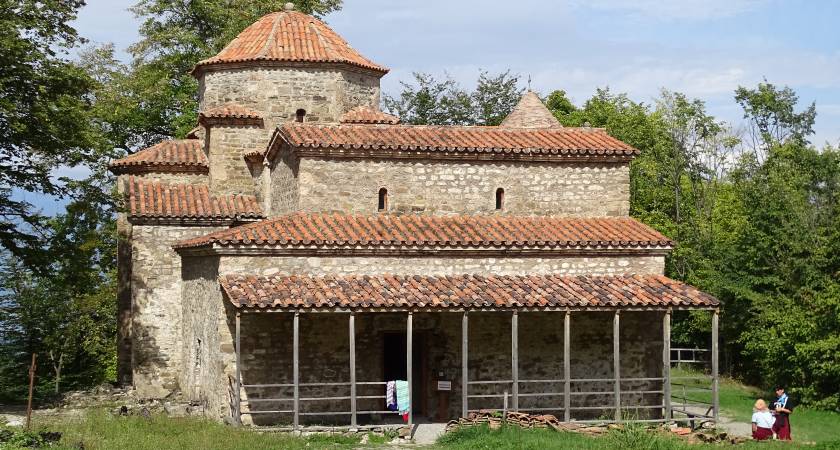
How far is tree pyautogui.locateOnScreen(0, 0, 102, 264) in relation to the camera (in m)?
21.4

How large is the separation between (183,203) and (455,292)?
321 inches

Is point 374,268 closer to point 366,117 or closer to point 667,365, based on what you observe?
point 366,117

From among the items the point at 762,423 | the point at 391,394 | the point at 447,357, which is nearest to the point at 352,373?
the point at 391,394

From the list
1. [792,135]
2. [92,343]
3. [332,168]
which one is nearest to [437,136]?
[332,168]

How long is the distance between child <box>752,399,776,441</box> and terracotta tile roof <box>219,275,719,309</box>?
7.30 feet

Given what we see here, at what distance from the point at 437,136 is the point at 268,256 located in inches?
200

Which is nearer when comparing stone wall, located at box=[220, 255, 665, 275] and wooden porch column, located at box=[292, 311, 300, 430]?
wooden porch column, located at box=[292, 311, 300, 430]

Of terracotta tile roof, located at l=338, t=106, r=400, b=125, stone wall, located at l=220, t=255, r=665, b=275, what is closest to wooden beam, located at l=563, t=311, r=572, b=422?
stone wall, located at l=220, t=255, r=665, b=275

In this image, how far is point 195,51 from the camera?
3594 centimetres

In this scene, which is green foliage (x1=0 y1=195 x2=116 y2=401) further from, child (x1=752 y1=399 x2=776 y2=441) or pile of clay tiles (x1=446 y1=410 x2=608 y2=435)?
child (x1=752 y1=399 x2=776 y2=441)

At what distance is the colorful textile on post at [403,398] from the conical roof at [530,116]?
32.4 ft

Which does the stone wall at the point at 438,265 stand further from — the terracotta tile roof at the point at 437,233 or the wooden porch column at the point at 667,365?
the wooden porch column at the point at 667,365

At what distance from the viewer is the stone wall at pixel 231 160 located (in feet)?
81.1

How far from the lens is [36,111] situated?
21531 millimetres
